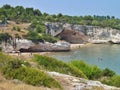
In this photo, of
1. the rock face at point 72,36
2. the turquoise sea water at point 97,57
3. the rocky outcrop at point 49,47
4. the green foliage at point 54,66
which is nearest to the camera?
the green foliage at point 54,66

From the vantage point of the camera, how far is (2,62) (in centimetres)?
1598

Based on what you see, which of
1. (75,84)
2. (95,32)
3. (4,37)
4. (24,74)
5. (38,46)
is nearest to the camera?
(75,84)

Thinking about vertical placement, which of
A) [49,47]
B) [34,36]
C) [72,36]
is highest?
[34,36]

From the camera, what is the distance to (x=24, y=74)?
48.2 ft

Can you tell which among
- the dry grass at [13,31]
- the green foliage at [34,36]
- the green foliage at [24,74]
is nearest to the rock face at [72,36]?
the dry grass at [13,31]

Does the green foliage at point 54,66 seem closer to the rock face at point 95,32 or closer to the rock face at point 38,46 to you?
the rock face at point 38,46

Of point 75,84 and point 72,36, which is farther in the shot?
point 72,36

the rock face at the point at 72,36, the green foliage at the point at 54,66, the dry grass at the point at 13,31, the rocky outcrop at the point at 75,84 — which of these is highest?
the rocky outcrop at the point at 75,84

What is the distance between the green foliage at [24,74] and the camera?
14.0 metres

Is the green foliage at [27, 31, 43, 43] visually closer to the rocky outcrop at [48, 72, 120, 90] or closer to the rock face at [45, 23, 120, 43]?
the rock face at [45, 23, 120, 43]

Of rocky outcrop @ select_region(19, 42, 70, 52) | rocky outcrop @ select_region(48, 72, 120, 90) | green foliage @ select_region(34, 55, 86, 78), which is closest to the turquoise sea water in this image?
rocky outcrop @ select_region(19, 42, 70, 52)

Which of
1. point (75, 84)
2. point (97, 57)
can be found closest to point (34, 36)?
point (97, 57)

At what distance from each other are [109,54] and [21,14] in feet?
166

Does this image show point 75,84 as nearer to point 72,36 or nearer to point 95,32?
point 72,36
